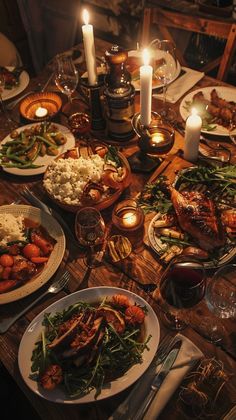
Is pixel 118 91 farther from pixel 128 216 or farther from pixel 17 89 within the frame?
pixel 17 89

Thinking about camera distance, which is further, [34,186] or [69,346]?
[34,186]

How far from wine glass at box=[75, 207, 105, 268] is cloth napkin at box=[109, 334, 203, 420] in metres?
0.47

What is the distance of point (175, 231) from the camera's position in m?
1.40

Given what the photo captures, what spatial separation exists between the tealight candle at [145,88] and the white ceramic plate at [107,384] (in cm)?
86

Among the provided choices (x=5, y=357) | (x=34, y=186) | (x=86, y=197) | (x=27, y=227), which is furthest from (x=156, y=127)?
(x=5, y=357)

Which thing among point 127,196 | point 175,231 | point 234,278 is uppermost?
point 127,196

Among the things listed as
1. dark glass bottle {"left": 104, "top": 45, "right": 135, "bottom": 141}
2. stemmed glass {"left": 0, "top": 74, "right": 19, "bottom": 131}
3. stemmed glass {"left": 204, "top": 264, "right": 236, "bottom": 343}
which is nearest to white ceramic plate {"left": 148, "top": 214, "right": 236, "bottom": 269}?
stemmed glass {"left": 204, "top": 264, "right": 236, "bottom": 343}

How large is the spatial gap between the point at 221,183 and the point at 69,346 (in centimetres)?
92

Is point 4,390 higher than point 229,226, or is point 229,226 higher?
point 229,226

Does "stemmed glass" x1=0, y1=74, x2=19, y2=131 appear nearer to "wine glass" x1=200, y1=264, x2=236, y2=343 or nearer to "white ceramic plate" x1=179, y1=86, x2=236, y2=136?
"white ceramic plate" x1=179, y1=86, x2=236, y2=136

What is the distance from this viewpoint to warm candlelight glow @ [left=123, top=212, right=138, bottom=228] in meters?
1.43

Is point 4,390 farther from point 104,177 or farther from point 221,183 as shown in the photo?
A: point 221,183

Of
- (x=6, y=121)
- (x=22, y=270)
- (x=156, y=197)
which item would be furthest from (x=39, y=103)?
(x=22, y=270)

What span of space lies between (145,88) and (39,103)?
32.9 inches
